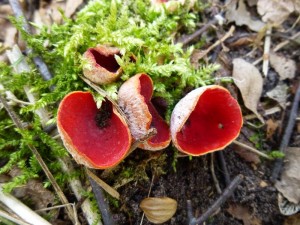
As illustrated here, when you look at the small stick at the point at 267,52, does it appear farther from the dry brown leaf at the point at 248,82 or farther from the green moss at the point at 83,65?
the green moss at the point at 83,65

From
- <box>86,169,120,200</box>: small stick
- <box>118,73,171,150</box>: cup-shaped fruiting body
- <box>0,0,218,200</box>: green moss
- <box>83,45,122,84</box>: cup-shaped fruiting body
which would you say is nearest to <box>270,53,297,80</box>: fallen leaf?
<box>0,0,218,200</box>: green moss

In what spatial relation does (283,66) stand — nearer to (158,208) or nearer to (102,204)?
(158,208)

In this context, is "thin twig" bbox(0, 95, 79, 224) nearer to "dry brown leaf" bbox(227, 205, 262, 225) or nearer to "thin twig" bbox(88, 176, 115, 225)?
"thin twig" bbox(88, 176, 115, 225)

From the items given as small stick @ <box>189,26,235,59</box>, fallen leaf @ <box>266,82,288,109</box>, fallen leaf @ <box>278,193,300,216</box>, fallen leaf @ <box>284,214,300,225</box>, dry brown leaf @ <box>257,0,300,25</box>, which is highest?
dry brown leaf @ <box>257,0,300,25</box>

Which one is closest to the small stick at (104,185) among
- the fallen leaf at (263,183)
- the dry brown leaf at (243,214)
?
the dry brown leaf at (243,214)

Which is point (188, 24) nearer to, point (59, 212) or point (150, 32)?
point (150, 32)

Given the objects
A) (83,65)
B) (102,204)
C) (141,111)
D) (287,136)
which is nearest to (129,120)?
(141,111)
